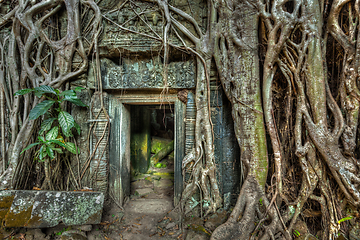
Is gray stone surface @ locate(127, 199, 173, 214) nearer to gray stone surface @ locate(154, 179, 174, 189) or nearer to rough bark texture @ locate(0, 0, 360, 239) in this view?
rough bark texture @ locate(0, 0, 360, 239)

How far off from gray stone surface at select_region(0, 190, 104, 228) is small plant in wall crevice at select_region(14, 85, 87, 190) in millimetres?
446

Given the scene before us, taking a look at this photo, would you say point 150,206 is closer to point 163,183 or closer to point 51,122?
point 163,183

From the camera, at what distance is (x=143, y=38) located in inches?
96.2

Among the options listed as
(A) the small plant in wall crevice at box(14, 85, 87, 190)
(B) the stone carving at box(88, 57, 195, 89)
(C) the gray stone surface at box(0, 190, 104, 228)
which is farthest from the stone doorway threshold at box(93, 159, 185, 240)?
(B) the stone carving at box(88, 57, 195, 89)

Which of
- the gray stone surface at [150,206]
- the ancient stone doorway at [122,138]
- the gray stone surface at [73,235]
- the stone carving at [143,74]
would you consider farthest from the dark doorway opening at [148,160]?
the gray stone surface at [73,235]

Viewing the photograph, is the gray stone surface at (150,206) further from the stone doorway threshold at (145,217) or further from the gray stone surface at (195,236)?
the gray stone surface at (195,236)

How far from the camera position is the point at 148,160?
5.06m

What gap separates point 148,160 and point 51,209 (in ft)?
10.4

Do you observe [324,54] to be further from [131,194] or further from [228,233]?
[131,194]

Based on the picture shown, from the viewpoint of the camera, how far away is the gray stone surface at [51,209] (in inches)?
74.3

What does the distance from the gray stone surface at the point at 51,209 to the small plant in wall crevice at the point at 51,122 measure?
446 millimetres

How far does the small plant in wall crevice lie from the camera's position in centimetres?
214

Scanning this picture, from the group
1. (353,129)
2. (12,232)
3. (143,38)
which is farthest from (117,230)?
(353,129)

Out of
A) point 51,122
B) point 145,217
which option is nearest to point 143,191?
point 145,217
